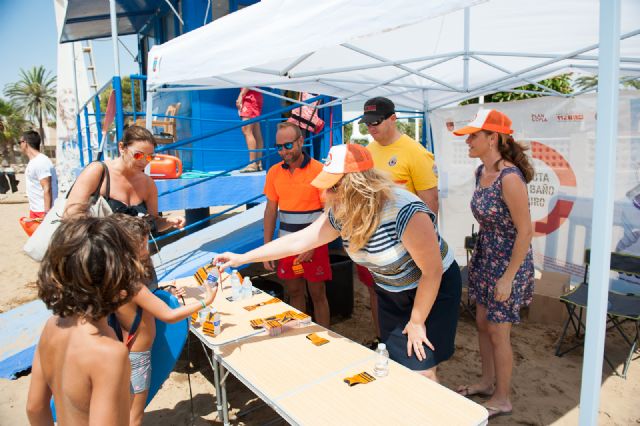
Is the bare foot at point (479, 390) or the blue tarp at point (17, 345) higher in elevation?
the blue tarp at point (17, 345)

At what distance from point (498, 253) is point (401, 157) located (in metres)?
1.00

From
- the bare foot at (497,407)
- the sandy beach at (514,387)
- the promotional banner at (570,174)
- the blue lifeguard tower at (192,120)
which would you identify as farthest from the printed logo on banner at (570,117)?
the bare foot at (497,407)

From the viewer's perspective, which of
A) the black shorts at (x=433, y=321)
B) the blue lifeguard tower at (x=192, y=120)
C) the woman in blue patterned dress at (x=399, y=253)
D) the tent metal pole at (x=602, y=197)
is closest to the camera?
the tent metal pole at (x=602, y=197)

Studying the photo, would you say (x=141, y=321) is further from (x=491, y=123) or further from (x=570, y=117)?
(x=570, y=117)

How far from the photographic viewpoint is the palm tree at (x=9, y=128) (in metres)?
37.3

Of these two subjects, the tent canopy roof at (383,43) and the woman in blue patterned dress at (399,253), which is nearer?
the woman in blue patterned dress at (399,253)

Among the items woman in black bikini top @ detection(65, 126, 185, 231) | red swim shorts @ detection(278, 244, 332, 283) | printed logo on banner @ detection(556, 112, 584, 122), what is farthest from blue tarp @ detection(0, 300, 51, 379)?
printed logo on banner @ detection(556, 112, 584, 122)

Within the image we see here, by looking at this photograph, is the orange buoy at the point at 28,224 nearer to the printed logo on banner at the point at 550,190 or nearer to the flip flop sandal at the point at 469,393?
the flip flop sandal at the point at 469,393

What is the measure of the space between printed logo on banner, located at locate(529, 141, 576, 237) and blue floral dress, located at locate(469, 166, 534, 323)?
2.64m

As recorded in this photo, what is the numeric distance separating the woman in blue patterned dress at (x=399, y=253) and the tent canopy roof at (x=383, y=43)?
2.12ft

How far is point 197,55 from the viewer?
2.76 m

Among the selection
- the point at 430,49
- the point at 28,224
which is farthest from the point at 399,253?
the point at 28,224

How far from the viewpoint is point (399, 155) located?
3062 mm

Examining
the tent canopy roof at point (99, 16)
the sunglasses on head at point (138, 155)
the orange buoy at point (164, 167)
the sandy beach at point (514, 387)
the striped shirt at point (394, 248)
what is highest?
the tent canopy roof at point (99, 16)
